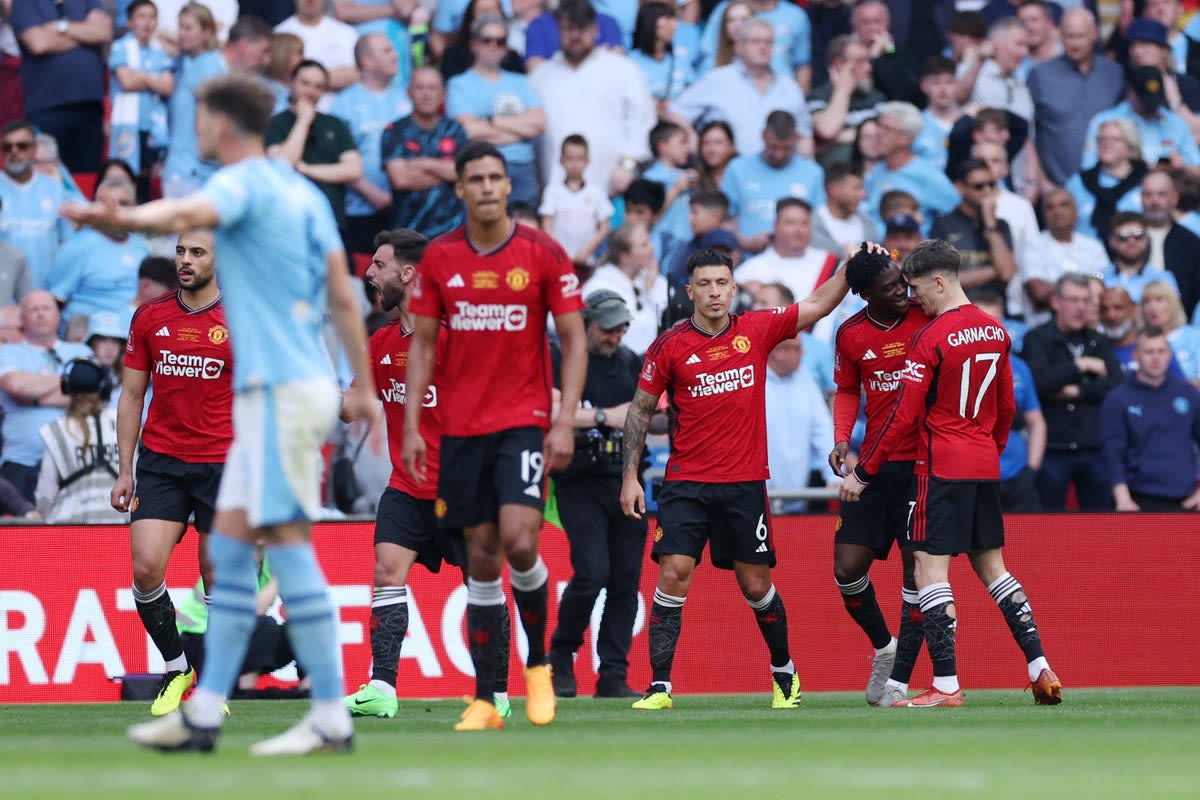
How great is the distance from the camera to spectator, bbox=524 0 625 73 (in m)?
19.7

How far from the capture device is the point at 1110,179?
19.6 m

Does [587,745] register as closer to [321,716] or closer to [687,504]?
[321,716]

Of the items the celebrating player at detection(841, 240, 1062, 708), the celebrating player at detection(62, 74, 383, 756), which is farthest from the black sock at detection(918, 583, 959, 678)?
the celebrating player at detection(62, 74, 383, 756)

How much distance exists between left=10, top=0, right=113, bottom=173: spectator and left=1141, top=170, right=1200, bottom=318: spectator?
400 inches

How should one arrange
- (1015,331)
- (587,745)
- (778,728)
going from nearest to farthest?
(587,745) → (778,728) → (1015,331)

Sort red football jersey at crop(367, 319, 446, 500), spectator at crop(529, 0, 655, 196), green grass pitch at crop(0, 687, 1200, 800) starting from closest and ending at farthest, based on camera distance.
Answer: green grass pitch at crop(0, 687, 1200, 800), red football jersey at crop(367, 319, 446, 500), spectator at crop(529, 0, 655, 196)

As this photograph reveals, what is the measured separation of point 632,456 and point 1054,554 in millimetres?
4728

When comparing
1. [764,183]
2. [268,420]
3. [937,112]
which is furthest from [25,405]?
[937,112]

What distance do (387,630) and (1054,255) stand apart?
9.56 meters

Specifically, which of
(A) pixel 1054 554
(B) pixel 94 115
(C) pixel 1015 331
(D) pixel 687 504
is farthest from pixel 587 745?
(B) pixel 94 115

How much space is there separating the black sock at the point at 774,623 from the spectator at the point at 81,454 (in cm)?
542

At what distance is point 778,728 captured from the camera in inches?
378

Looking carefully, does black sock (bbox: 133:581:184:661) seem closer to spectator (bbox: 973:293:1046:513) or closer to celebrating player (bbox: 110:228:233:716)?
celebrating player (bbox: 110:228:233:716)

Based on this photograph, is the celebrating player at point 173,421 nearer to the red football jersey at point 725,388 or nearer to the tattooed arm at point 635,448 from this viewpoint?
the tattooed arm at point 635,448
